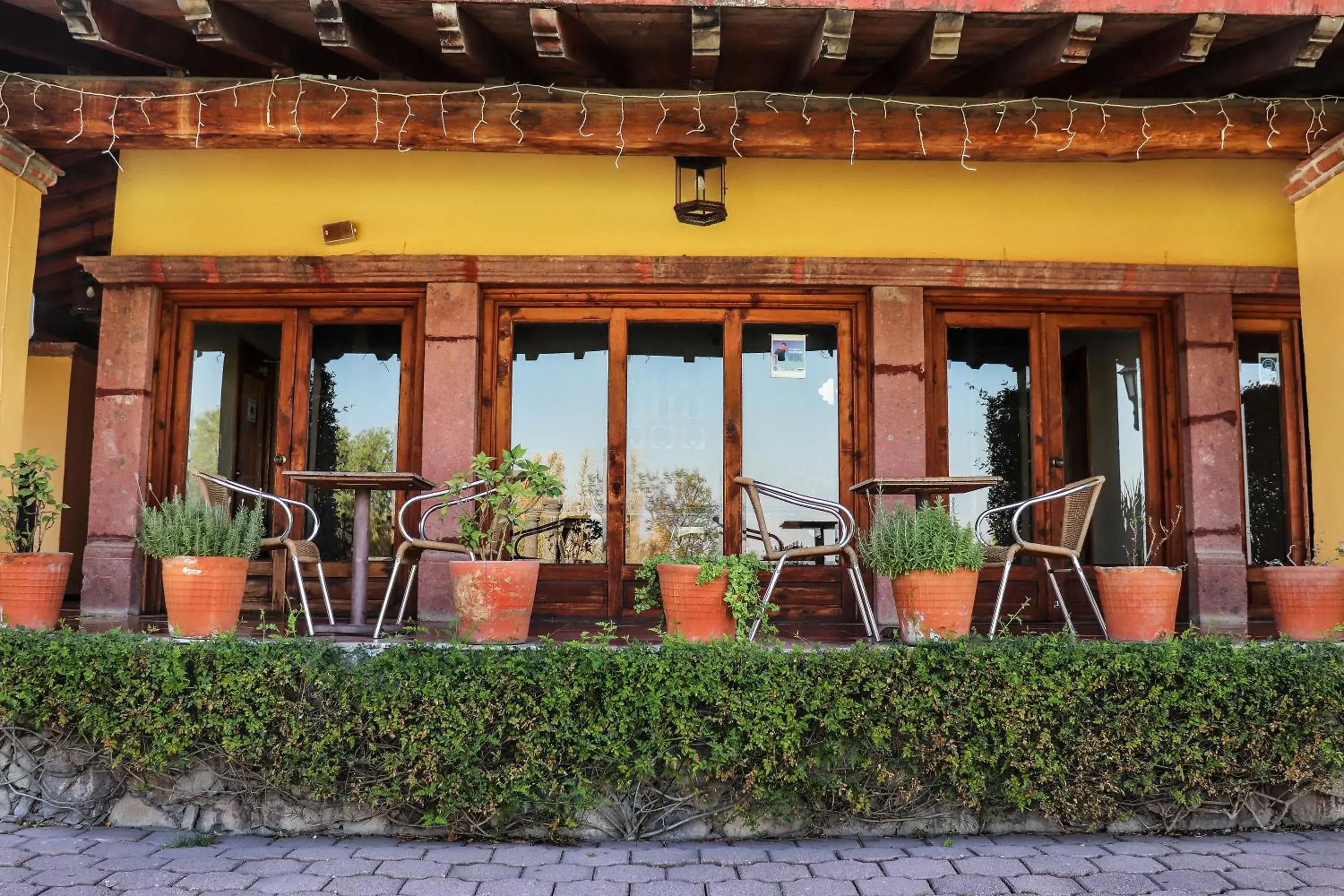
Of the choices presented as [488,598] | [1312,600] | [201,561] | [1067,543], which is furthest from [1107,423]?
[201,561]

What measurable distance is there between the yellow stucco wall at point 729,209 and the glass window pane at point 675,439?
57cm

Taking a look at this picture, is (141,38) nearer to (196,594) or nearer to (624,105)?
(624,105)

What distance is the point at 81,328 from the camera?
28.3 ft

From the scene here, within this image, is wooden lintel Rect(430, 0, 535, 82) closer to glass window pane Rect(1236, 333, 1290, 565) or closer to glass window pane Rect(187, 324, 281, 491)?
glass window pane Rect(187, 324, 281, 491)

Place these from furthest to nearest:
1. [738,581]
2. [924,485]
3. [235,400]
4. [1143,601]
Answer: [235,400] → [924,485] → [1143,601] → [738,581]

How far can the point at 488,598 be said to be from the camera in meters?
4.03

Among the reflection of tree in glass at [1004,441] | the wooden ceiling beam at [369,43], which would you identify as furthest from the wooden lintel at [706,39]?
the reflection of tree in glass at [1004,441]

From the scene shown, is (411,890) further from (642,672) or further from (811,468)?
(811,468)

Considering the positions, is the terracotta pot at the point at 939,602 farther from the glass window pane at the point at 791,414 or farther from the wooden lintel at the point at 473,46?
the wooden lintel at the point at 473,46

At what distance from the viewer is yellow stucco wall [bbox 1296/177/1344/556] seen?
15.6ft

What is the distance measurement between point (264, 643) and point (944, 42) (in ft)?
11.2

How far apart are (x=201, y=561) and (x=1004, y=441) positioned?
13.7 ft

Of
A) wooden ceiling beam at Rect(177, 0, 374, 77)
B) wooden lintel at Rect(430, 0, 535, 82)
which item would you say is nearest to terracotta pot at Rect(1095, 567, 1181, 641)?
wooden lintel at Rect(430, 0, 535, 82)

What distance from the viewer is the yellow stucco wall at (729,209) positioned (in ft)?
18.6
